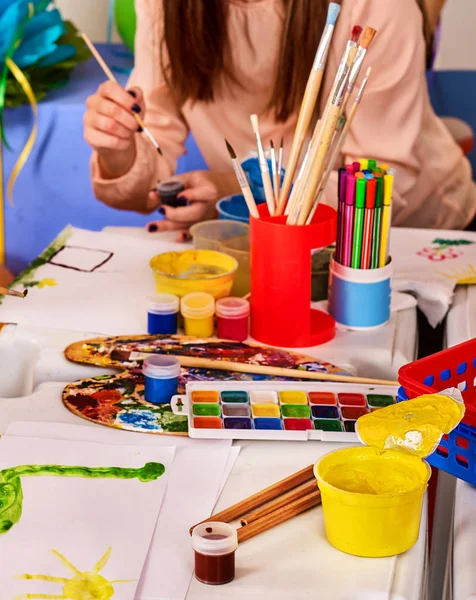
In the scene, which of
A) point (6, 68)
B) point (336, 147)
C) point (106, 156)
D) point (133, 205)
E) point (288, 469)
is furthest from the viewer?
point (6, 68)

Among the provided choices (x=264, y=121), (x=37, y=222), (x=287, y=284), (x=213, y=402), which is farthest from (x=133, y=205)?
(x=213, y=402)

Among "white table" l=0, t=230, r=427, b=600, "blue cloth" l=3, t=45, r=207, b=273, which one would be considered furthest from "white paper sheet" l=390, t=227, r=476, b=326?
"blue cloth" l=3, t=45, r=207, b=273

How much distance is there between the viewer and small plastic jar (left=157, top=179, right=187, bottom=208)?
1280 mm

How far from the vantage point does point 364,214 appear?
91 centimetres

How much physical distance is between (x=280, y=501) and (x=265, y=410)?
0.13 metres

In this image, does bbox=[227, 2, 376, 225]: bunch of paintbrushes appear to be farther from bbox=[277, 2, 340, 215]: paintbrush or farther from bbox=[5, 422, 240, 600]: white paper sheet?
bbox=[5, 422, 240, 600]: white paper sheet

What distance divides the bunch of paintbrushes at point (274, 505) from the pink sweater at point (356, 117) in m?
0.65

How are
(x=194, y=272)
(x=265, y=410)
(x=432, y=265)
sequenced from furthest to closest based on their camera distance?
1. (x=432, y=265)
2. (x=194, y=272)
3. (x=265, y=410)

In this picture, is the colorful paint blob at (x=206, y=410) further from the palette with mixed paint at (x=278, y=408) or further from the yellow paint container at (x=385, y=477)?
the yellow paint container at (x=385, y=477)

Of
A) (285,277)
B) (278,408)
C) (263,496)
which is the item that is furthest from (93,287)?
(263,496)

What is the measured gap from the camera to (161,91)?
1.46 meters

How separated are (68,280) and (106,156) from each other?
0.40 metres

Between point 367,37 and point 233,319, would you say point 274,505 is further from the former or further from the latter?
point 367,37

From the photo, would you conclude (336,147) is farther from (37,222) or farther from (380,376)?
(37,222)
